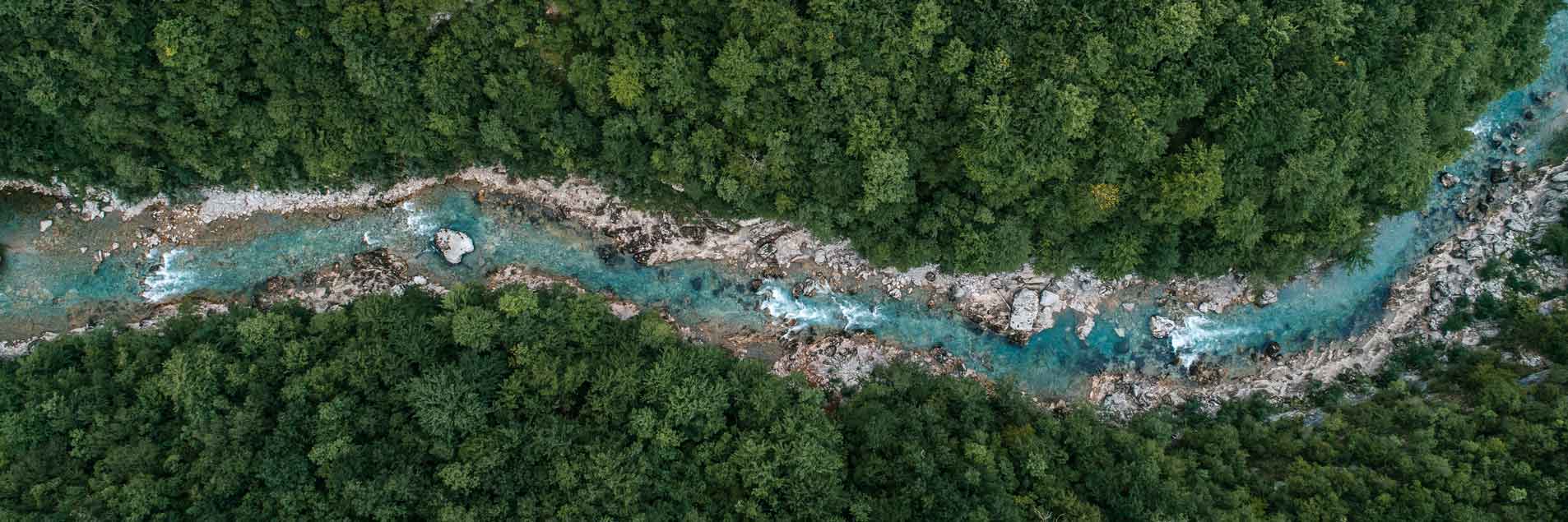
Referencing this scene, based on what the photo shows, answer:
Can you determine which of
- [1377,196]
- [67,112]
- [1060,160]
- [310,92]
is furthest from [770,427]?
[67,112]

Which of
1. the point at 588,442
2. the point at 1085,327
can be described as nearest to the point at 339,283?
the point at 588,442

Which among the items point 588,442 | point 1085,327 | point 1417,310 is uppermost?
point 1417,310

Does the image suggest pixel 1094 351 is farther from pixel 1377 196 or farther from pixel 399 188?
pixel 399 188

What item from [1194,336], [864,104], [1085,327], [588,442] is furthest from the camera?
[1194,336]

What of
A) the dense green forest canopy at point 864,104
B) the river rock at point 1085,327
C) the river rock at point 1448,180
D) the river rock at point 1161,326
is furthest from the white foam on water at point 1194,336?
the river rock at point 1448,180

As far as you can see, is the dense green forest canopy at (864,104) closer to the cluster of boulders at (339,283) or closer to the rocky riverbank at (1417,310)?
the cluster of boulders at (339,283)

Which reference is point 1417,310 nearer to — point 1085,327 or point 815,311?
point 1085,327
